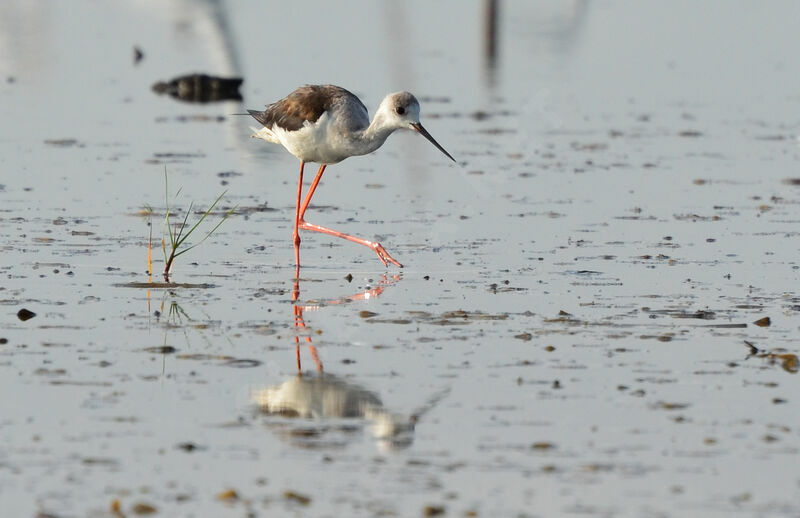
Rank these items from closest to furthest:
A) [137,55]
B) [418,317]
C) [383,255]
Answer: [418,317]
[383,255]
[137,55]

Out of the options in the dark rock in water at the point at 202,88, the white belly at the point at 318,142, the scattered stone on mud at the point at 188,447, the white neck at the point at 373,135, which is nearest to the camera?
the scattered stone on mud at the point at 188,447

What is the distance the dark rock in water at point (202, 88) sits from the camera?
25312 millimetres

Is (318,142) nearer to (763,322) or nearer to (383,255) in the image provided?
(383,255)

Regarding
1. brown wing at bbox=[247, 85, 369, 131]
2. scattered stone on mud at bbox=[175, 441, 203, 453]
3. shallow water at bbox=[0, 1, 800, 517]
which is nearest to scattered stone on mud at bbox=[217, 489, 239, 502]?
shallow water at bbox=[0, 1, 800, 517]

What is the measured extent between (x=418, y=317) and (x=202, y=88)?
15.6 meters

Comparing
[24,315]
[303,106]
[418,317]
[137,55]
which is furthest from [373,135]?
[137,55]

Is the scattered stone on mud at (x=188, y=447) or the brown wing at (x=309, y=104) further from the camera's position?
the brown wing at (x=309, y=104)

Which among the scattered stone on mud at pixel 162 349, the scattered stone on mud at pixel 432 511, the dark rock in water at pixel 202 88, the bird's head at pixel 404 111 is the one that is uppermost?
the dark rock in water at pixel 202 88

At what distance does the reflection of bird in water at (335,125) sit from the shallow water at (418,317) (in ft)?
2.45

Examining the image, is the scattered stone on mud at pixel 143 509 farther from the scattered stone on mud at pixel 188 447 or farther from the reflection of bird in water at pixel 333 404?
the reflection of bird in water at pixel 333 404

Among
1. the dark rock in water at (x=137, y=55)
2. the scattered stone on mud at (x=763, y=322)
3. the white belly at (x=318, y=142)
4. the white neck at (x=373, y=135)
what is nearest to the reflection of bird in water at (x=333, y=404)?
the scattered stone on mud at (x=763, y=322)

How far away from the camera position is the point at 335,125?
43.2ft

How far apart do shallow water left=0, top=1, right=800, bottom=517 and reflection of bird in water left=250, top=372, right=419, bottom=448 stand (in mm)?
24

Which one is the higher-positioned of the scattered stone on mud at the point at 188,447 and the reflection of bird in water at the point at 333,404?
the reflection of bird in water at the point at 333,404
